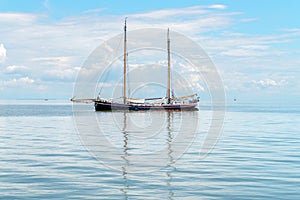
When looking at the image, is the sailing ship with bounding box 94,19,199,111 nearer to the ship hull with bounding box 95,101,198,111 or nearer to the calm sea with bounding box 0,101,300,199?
the ship hull with bounding box 95,101,198,111

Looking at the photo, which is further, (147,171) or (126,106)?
Result: (126,106)

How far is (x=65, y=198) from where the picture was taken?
732 inches

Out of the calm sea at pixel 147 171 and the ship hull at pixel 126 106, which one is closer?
the calm sea at pixel 147 171

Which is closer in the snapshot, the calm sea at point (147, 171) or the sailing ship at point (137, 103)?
the calm sea at point (147, 171)

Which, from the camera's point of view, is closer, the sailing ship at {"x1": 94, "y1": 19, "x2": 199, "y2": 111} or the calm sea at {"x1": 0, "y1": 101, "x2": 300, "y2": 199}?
the calm sea at {"x1": 0, "y1": 101, "x2": 300, "y2": 199}

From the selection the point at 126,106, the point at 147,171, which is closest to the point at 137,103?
the point at 126,106

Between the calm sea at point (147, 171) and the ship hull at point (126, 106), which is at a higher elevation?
the ship hull at point (126, 106)

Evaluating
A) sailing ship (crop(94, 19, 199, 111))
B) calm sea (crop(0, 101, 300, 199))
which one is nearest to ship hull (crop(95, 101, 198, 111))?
sailing ship (crop(94, 19, 199, 111))

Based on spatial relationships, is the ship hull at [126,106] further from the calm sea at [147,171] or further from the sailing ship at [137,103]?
the calm sea at [147,171]

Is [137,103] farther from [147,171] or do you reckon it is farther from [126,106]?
[147,171]

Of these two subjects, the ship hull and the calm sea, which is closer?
the calm sea

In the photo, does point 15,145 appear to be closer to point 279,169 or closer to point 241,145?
point 241,145

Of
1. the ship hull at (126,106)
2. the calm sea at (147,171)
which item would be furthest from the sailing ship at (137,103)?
the calm sea at (147,171)

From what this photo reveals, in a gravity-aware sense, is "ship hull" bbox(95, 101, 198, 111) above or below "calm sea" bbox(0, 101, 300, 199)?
above
